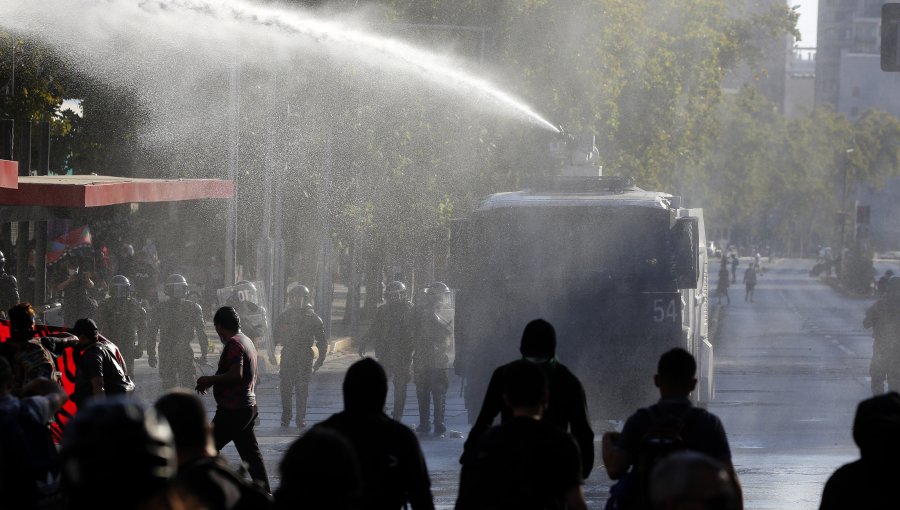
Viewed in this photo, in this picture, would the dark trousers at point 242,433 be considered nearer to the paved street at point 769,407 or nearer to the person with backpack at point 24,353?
the person with backpack at point 24,353

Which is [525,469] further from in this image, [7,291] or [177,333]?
[7,291]

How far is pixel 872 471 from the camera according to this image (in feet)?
17.0

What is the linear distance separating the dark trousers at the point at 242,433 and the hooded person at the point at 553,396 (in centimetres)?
339

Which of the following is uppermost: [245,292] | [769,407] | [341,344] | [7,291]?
[7,291]

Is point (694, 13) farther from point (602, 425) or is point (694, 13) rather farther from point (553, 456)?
point (553, 456)

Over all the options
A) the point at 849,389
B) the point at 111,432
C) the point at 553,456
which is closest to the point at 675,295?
the point at 849,389

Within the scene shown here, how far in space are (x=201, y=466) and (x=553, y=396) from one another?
2775 mm

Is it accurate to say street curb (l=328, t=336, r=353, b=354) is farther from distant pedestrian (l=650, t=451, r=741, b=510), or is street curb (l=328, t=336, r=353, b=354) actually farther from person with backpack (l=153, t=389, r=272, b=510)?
distant pedestrian (l=650, t=451, r=741, b=510)

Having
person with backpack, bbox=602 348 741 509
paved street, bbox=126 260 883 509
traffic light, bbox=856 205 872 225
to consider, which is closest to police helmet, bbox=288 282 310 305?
paved street, bbox=126 260 883 509

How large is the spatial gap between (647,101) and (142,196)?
23444mm

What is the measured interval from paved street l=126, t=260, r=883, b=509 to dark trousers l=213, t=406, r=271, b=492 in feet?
5.00

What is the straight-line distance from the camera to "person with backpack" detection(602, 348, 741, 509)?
5758 mm

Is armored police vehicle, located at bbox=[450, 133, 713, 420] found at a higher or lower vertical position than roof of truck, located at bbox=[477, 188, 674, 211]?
lower

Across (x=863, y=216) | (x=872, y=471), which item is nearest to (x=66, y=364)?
(x=872, y=471)
